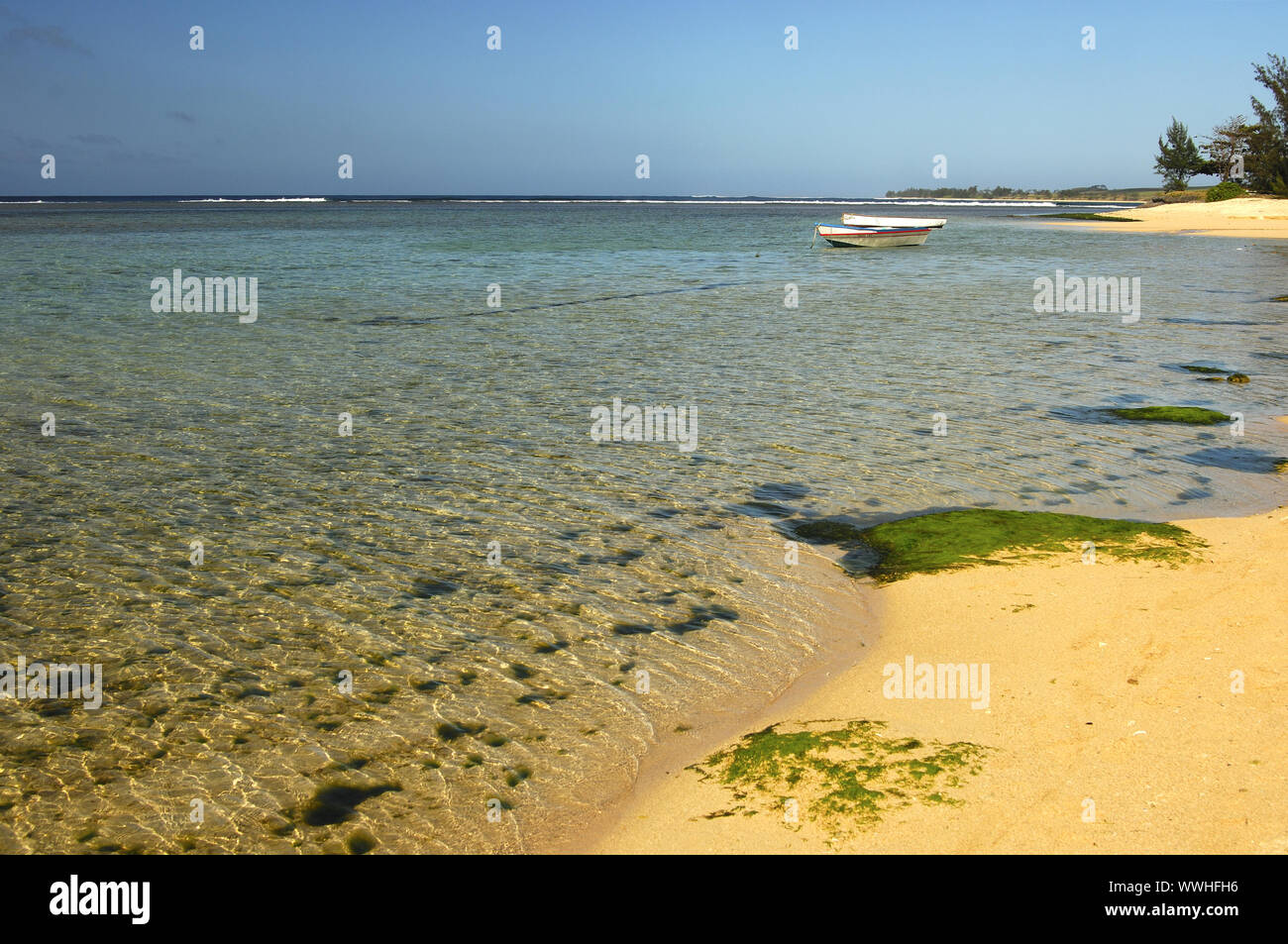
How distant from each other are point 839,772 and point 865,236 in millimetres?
60010

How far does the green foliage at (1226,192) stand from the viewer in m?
90.2

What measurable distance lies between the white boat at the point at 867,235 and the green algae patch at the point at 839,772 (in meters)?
58.4

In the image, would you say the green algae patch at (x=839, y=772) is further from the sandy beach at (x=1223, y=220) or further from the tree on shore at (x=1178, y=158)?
the tree on shore at (x=1178, y=158)

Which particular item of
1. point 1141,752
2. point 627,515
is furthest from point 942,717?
point 627,515

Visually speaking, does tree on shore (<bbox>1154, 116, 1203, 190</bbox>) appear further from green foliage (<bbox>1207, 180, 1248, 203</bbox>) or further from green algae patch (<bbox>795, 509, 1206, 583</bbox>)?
green algae patch (<bbox>795, 509, 1206, 583</bbox>)

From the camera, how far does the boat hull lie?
200 feet

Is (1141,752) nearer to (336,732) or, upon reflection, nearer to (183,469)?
(336,732)

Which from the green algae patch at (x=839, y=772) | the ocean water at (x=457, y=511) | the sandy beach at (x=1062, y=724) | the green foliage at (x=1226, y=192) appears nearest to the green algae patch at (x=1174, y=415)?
the ocean water at (x=457, y=511)

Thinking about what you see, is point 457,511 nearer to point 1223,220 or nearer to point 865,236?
point 865,236

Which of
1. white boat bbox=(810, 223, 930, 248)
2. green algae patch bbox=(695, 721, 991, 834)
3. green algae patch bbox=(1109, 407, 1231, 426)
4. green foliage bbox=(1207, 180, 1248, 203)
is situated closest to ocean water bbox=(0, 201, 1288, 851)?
green algae patch bbox=(1109, 407, 1231, 426)

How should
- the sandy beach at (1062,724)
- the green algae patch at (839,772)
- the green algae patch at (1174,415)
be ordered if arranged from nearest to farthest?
1. the sandy beach at (1062,724)
2. the green algae patch at (839,772)
3. the green algae patch at (1174,415)

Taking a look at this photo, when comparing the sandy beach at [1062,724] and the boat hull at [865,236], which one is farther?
the boat hull at [865,236]

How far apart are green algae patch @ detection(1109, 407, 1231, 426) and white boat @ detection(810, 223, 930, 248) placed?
48.4 metres

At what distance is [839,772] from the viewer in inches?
214
